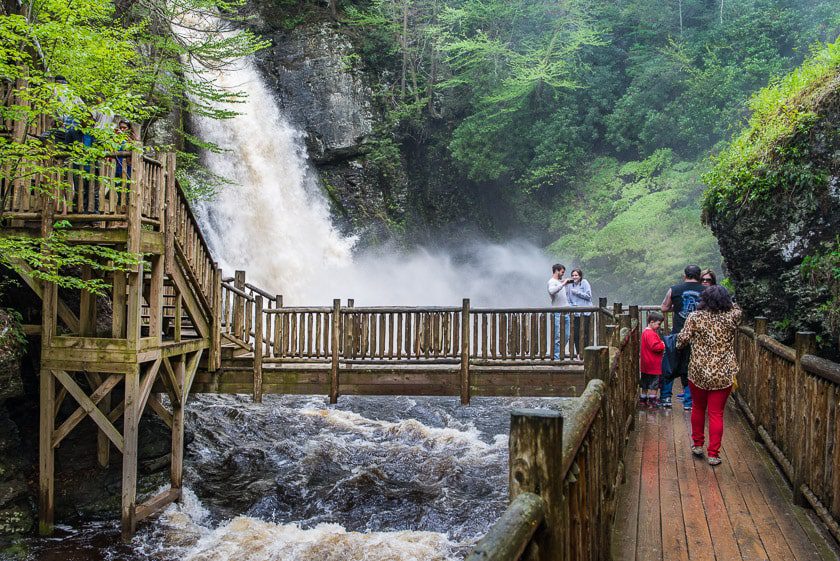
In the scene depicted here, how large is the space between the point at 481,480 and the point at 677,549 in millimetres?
7208

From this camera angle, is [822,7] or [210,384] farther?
[822,7]

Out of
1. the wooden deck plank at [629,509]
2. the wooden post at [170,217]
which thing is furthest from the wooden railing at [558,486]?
the wooden post at [170,217]

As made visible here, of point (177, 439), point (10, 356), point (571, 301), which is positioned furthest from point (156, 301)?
point (571, 301)

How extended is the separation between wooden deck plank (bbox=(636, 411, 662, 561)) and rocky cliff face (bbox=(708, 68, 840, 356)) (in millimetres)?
3418

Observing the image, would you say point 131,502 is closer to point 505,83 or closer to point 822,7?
point 505,83

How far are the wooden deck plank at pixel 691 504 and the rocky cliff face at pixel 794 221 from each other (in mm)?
3126

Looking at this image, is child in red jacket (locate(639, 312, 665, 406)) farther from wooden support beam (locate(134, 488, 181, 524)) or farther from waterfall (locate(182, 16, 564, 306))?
waterfall (locate(182, 16, 564, 306))

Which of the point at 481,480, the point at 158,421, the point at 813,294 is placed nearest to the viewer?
the point at 813,294

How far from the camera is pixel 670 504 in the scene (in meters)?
4.86

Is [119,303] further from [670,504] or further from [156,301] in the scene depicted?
[670,504]

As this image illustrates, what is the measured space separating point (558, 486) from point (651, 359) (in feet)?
23.2

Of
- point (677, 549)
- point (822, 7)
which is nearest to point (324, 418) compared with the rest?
point (677, 549)

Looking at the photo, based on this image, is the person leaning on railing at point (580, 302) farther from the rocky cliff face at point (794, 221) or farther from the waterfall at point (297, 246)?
the waterfall at point (297, 246)

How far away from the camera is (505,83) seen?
82.3ft
